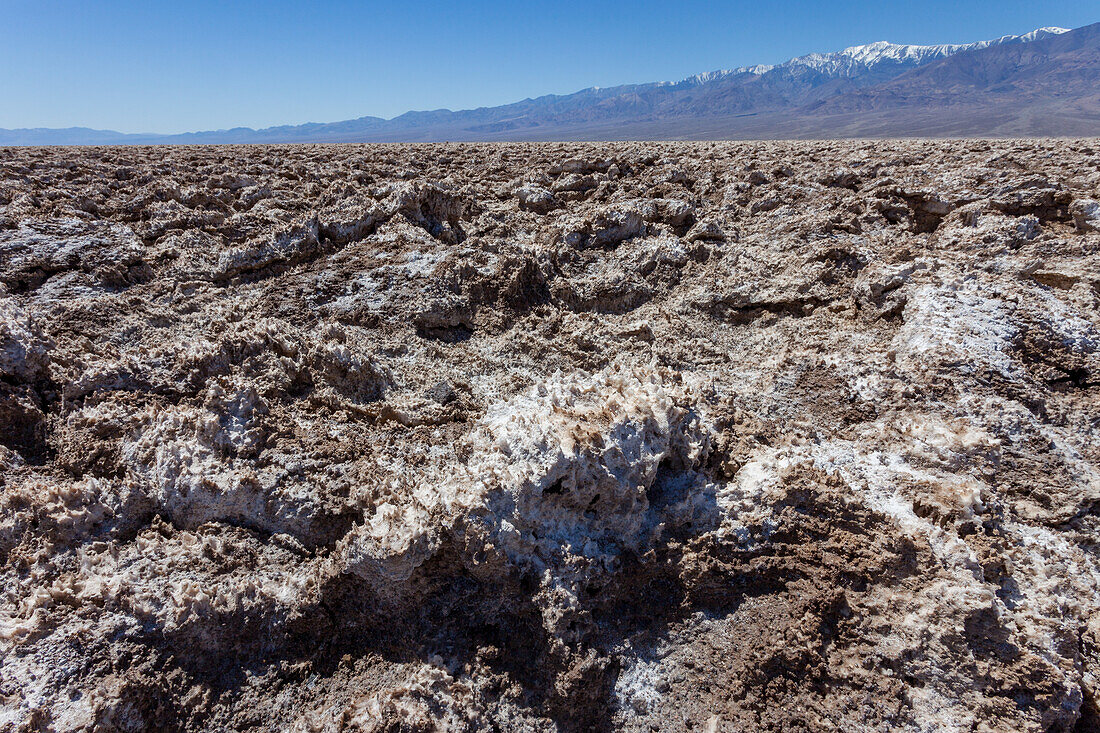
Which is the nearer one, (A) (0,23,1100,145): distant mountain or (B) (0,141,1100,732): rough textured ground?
(B) (0,141,1100,732): rough textured ground

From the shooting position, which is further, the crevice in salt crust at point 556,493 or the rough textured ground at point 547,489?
the crevice in salt crust at point 556,493

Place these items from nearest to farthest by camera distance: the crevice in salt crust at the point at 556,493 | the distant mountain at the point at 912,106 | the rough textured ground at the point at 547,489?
the rough textured ground at the point at 547,489
the crevice in salt crust at the point at 556,493
the distant mountain at the point at 912,106

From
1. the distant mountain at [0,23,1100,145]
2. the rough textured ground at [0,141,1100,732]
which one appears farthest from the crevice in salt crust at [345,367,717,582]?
the distant mountain at [0,23,1100,145]

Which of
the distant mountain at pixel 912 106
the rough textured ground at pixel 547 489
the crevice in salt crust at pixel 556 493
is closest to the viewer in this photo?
the rough textured ground at pixel 547 489

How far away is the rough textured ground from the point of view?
200 cm

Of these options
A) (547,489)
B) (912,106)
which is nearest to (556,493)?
(547,489)

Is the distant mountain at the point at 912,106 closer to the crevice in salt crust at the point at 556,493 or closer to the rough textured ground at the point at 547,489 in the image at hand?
the rough textured ground at the point at 547,489

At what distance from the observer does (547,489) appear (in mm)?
2262

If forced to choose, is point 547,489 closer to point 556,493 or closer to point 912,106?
point 556,493

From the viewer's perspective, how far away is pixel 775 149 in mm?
7555

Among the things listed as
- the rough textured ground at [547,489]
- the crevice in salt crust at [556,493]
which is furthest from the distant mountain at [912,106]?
the crevice in salt crust at [556,493]

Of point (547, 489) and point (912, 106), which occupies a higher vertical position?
point (912, 106)

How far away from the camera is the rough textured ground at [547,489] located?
6.57 feet

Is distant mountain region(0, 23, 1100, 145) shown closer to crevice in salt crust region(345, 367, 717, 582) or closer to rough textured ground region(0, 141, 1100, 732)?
rough textured ground region(0, 141, 1100, 732)
